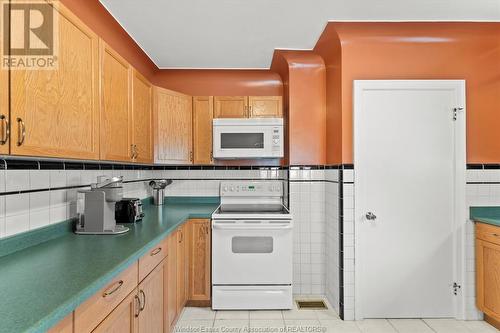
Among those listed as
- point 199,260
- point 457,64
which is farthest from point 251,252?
point 457,64

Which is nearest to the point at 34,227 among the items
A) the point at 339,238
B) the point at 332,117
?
the point at 339,238

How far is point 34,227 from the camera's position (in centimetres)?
161

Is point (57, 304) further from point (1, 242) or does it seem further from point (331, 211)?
point (331, 211)

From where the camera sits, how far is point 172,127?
308 cm

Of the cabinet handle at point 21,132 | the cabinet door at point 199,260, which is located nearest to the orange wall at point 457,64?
the cabinet door at point 199,260

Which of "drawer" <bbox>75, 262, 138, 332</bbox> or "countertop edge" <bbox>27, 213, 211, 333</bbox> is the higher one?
"countertop edge" <bbox>27, 213, 211, 333</bbox>

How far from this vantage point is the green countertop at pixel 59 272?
0.85m

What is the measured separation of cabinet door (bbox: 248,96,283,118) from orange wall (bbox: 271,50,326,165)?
0.27 meters

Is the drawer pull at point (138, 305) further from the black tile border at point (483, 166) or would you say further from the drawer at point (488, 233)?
the black tile border at point (483, 166)

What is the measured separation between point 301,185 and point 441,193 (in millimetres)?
1180

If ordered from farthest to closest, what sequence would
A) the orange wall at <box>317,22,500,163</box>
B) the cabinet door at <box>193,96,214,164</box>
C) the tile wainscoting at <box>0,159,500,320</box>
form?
1. the cabinet door at <box>193,96,214,164</box>
2. the orange wall at <box>317,22,500,163</box>
3. the tile wainscoting at <box>0,159,500,320</box>

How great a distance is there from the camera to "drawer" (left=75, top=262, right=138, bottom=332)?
40.4 inches

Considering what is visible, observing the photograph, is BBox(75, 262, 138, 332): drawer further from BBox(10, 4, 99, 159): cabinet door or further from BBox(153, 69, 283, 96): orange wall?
BBox(153, 69, 283, 96): orange wall

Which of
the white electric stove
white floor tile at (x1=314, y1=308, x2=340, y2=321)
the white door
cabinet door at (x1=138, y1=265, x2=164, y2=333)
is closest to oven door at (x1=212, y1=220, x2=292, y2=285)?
the white electric stove
